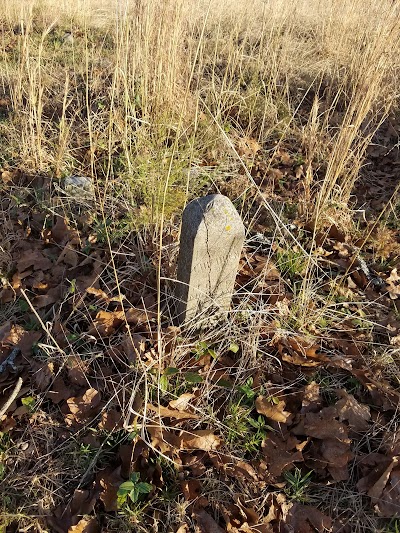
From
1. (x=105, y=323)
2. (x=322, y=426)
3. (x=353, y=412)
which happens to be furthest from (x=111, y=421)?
(x=353, y=412)

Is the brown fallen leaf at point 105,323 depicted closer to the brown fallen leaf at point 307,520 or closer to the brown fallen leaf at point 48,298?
the brown fallen leaf at point 48,298

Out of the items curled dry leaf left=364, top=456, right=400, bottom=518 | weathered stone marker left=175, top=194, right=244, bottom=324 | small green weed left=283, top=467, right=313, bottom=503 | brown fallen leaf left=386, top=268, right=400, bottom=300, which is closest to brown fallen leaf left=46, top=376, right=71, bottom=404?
weathered stone marker left=175, top=194, right=244, bottom=324

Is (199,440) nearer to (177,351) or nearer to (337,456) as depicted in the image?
(177,351)

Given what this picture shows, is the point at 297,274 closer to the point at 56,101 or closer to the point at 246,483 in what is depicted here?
the point at 246,483

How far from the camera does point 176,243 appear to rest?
2227 mm

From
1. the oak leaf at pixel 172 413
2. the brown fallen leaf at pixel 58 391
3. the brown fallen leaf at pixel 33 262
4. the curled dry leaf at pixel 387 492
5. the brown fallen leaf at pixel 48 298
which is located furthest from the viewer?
the brown fallen leaf at pixel 33 262

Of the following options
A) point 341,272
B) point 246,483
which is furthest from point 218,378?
point 341,272

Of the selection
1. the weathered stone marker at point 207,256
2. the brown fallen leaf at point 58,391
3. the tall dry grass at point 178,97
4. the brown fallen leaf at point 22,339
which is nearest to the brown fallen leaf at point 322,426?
the weathered stone marker at point 207,256

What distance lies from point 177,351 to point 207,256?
0.45 meters

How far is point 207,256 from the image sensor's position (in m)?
1.66

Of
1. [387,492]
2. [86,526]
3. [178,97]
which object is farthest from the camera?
[178,97]

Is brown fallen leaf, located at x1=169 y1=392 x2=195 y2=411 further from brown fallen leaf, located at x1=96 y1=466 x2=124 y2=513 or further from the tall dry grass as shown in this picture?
the tall dry grass

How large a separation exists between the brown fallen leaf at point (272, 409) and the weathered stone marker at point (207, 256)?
0.43 m

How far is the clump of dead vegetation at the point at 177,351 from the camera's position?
5.01 feet
